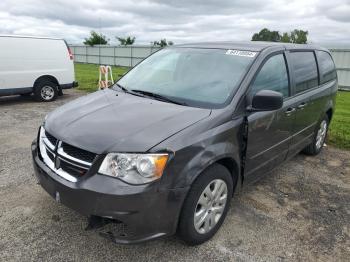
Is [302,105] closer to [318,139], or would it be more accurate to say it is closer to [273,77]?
[273,77]

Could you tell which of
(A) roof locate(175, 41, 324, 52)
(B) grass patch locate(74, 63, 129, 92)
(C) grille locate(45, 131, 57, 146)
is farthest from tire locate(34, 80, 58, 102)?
(C) grille locate(45, 131, 57, 146)

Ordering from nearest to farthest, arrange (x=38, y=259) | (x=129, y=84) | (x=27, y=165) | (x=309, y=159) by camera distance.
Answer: (x=38, y=259) → (x=129, y=84) → (x=27, y=165) → (x=309, y=159)

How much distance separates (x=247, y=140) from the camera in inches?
127

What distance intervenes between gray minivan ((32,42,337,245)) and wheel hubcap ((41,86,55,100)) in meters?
6.44

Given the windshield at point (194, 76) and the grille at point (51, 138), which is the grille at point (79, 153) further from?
the windshield at point (194, 76)

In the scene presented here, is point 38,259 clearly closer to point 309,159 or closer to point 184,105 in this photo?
point 184,105

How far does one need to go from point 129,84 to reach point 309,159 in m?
3.20

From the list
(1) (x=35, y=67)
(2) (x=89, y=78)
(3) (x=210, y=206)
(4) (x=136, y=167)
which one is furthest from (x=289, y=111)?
(2) (x=89, y=78)

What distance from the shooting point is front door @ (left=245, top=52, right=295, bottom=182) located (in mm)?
3336

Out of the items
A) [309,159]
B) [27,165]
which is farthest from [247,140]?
[27,165]

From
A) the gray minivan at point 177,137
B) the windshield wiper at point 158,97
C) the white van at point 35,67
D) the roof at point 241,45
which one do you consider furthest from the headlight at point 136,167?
the white van at point 35,67

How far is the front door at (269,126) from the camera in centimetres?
334

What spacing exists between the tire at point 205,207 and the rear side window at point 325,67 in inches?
111

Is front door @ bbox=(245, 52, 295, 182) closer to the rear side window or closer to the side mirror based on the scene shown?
the side mirror
